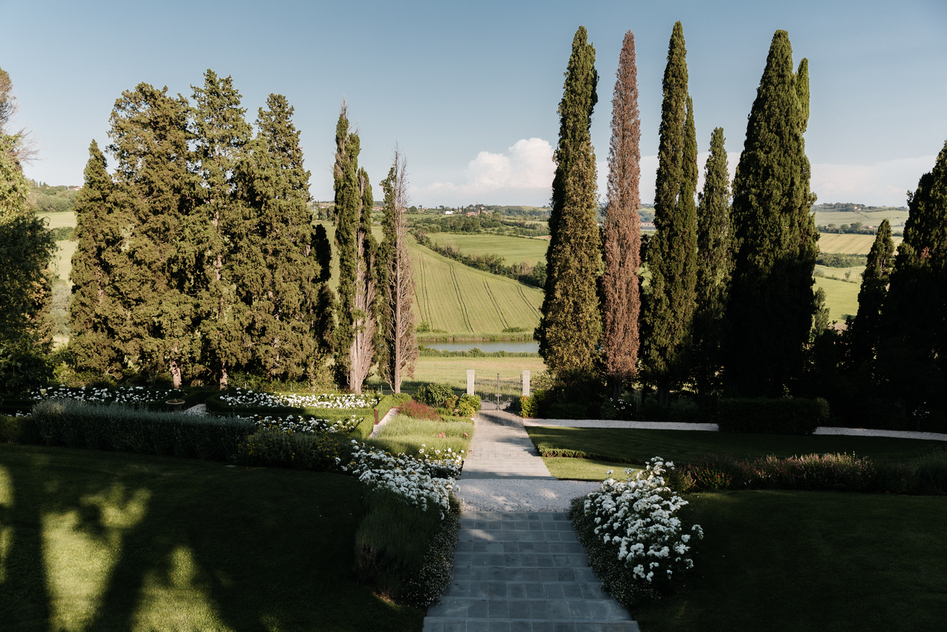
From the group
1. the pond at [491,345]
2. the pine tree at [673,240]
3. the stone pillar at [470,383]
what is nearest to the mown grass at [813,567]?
the pine tree at [673,240]

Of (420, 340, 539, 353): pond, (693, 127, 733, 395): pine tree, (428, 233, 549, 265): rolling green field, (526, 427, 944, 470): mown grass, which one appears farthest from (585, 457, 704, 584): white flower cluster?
(428, 233, 549, 265): rolling green field

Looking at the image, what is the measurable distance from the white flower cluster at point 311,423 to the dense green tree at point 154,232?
8293mm

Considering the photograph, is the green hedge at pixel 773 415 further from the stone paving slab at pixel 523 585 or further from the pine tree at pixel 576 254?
the stone paving slab at pixel 523 585

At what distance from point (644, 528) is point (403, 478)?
3516 mm

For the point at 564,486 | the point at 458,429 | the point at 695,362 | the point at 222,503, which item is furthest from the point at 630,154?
the point at 222,503

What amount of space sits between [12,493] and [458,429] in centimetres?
1134

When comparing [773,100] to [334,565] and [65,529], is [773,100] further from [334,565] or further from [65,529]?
[65,529]

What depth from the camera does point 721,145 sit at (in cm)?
2134

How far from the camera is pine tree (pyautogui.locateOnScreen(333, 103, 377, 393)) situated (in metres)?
21.2

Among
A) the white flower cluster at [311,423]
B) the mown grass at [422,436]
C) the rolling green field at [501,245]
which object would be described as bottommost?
the mown grass at [422,436]

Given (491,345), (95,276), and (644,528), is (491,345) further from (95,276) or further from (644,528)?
(644,528)

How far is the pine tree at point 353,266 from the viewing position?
834 inches

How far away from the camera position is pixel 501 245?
3199 inches

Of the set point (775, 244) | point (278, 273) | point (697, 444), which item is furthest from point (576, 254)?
point (278, 273)
